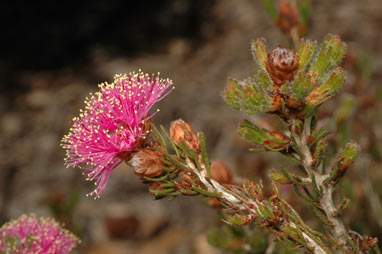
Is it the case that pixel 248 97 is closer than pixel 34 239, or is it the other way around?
pixel 248 97

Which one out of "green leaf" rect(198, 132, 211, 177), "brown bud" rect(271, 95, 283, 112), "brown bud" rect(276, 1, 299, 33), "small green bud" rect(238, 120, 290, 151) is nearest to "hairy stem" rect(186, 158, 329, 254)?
"green leaf" rect(198, 132, 211, 177)

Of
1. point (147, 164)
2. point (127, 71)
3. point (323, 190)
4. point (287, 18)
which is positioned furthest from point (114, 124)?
point (127, 71)

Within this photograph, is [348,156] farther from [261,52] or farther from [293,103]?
[261,52]

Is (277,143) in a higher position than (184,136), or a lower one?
lower

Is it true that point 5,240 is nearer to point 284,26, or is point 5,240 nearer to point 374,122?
point 284,26

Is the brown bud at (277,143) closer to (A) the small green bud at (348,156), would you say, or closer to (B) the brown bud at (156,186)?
(A) the small green bud at (348,156)

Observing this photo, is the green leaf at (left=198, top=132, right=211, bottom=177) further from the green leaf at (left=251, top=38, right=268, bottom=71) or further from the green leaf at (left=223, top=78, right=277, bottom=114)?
the green leaf at (left=251, top=38, right=268, bottom=71)

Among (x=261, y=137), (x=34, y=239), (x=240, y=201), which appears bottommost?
(x=240, y=201)
